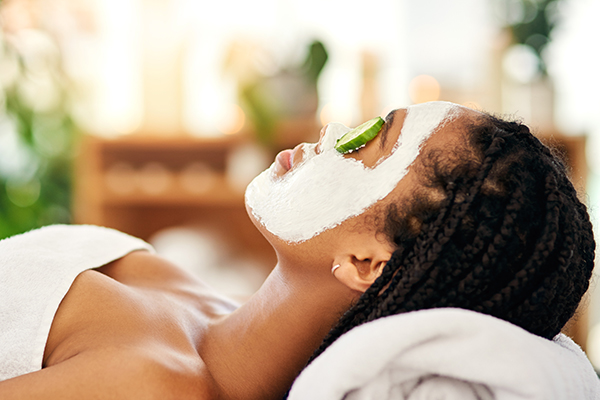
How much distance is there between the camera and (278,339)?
79cm

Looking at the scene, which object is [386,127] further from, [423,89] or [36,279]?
[423,89]

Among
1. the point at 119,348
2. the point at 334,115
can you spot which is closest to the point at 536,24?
the point at 334,115

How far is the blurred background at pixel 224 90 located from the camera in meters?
2.02

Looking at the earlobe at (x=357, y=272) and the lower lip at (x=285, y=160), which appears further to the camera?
the lower lip at (x=285, y=160)

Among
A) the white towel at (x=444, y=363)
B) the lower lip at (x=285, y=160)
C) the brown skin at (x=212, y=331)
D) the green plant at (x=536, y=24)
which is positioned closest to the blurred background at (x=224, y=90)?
the green plant at (x=536, y=24)

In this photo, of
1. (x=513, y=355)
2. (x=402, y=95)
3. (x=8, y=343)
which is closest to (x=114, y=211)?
(x=402, y=95)

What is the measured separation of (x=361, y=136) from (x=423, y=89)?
1617mm

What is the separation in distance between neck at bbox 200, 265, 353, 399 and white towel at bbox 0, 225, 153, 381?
0.24 metres

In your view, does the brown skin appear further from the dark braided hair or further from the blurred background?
the blurred background

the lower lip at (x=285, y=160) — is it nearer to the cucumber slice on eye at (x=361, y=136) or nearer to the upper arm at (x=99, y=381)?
the cucumber slice on eye at (x=361, y=136)

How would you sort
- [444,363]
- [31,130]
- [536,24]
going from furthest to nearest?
1. [31,130]
2. [536,24]
3. [444,363]

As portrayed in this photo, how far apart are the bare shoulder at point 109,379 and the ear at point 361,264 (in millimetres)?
255

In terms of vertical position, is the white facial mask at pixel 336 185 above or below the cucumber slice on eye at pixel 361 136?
below

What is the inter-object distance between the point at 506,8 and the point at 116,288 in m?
1.95
